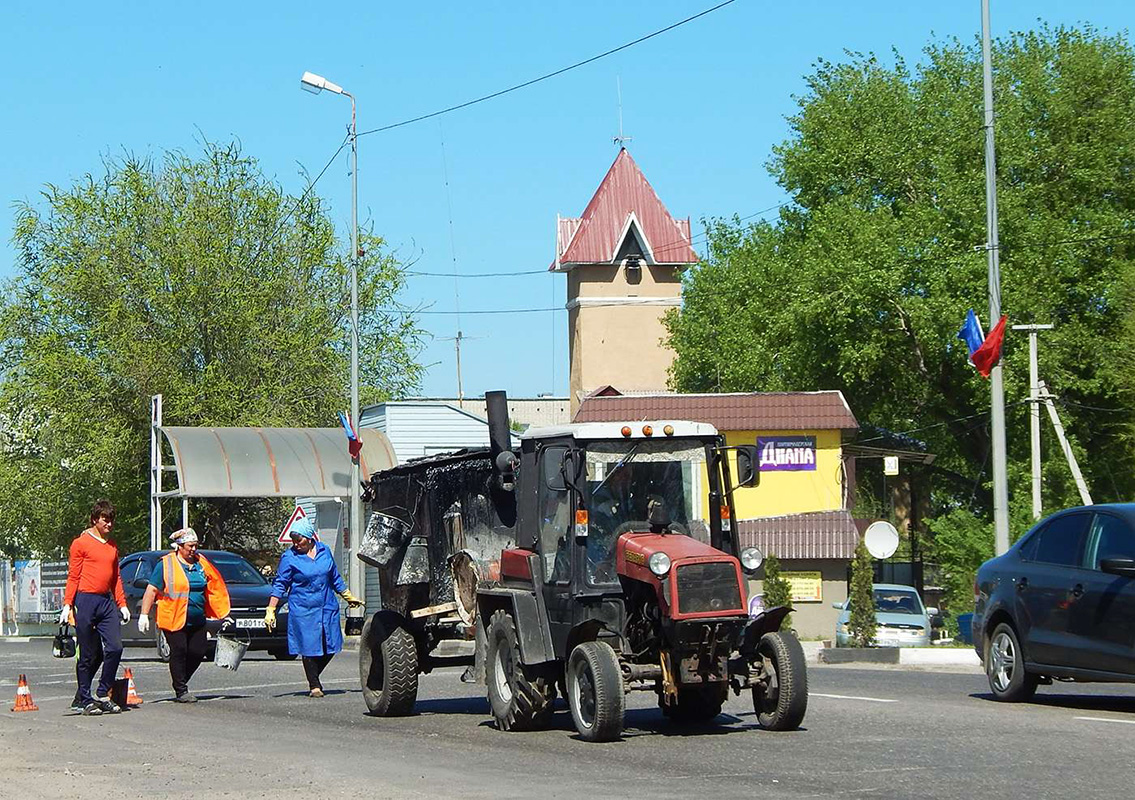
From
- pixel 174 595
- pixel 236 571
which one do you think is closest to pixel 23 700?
pixel 174 595

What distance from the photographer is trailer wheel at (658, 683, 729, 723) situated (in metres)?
13.9

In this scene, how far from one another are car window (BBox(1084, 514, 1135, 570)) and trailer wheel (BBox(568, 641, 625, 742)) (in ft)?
14.7

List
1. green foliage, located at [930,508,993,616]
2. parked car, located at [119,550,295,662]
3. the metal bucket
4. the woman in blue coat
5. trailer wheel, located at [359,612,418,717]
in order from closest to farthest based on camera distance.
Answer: trailer wheel, located at [359,612,418,717] < the woman in blue coat < the metal bucket < parked car, located at [119,550,295,662] < green foliage, located at [930,508,993,616]

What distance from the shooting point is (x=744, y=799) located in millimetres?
9570

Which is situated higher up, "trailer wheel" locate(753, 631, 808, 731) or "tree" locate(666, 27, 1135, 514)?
"tree" locate(666, 27, 1135, 514)

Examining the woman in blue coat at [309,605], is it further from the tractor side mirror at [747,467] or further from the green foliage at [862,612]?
the green foliage at [862,612]

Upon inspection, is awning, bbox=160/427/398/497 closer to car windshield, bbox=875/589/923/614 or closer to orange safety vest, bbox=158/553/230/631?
car windshield, bbox=875/589/923/614

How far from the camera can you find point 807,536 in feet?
151

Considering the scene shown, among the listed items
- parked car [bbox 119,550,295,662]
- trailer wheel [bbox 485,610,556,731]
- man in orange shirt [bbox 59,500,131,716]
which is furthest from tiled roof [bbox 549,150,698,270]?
trailer wheel [bbox 485,610,556,731]

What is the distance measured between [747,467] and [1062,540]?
373 cm

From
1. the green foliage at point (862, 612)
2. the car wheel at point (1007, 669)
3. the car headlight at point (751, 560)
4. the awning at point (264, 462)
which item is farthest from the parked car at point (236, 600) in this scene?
the car headlight at point (751, 560)

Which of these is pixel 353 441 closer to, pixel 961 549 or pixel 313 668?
pixel 961 549

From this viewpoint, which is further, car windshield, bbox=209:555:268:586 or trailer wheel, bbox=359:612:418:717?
car windshield, bbox=209:555:268:586

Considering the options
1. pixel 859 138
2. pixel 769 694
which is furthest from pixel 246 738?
pixel 859 138
